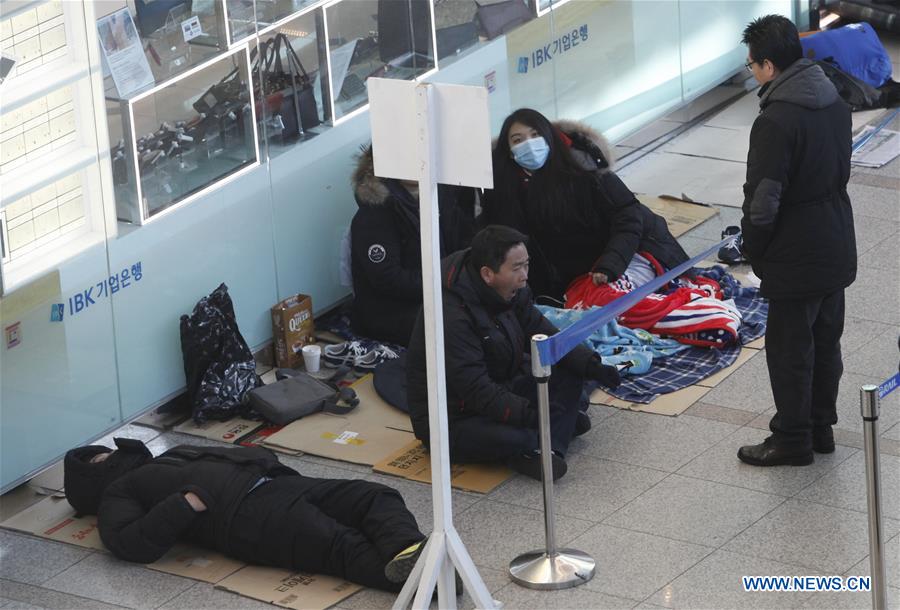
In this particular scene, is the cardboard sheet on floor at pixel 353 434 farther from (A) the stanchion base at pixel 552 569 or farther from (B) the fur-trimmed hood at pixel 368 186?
(A) the stanchion base at pixel 552 569

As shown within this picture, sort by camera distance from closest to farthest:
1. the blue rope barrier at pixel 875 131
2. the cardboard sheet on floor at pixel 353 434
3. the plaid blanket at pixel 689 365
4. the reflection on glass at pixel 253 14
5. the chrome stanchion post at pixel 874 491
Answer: the chrome stanchion post at pixel 874 491 < the cardboard sheet on floor at pixel 353 434 < the plaid blanket at pixel 689 365 < the reflection on glass at pixel 253 14 < the blue rope barrier at pixel 875 131

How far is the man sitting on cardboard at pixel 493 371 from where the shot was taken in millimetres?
6199

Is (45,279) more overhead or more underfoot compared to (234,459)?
more overhead

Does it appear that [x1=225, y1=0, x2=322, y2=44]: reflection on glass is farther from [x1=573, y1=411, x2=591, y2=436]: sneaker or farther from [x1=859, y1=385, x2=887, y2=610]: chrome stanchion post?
[x1=859, y1=385, x2=887, y2=610]: chrome stanchion post

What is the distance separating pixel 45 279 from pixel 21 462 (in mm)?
794

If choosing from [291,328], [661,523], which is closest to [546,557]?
[661,523]

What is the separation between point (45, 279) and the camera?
6.50 meters

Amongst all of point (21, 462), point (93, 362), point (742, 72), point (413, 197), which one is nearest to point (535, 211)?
point (413, 197)

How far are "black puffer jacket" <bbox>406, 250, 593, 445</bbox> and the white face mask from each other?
122cm

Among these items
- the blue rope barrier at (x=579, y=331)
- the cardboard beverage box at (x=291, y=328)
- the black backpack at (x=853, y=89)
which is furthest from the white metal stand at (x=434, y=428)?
the black backpack at (x=853, y=89)

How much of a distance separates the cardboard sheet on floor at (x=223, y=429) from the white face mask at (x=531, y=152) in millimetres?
1831

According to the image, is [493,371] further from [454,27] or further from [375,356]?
[454,27]

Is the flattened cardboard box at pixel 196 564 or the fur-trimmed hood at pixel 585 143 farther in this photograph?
the fur-trimmed hood at pixel 585 143

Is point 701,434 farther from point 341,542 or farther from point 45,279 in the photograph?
point 45,279
